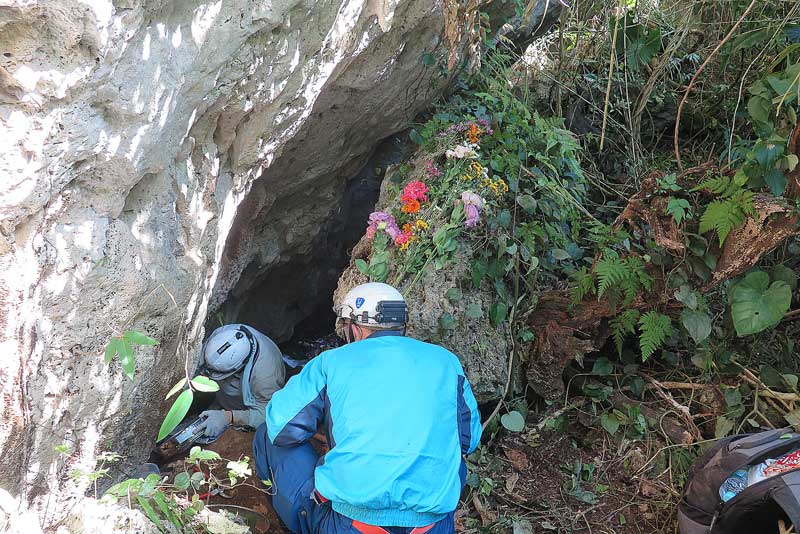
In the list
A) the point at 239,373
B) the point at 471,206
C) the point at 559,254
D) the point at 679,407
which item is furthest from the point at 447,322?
the point at 239,373

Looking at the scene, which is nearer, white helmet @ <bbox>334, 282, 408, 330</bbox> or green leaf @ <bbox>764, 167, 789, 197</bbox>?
green leaf @ <bbox>764, 167, 789, 197</bbox>

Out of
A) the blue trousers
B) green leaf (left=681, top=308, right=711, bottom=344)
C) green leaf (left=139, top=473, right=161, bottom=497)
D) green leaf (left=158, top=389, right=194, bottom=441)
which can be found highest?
green leaf (left=158, top=389, right=194, bottom=441)

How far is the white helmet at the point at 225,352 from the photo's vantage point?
13.3 ft

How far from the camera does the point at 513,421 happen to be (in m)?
3.53

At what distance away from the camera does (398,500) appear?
2.34 metres

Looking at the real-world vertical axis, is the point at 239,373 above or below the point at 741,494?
above

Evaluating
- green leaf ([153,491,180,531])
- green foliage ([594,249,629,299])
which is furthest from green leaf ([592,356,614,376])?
green leaf ([153,491,180,531])

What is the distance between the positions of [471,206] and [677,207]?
1.13 meters

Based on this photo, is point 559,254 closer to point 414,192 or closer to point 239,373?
point 414,192

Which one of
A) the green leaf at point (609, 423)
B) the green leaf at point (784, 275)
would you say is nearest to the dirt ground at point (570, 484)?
the green leaf at point (609, 423)

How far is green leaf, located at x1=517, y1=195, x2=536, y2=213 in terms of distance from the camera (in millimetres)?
3846

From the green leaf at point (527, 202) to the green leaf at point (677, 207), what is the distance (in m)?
1.06

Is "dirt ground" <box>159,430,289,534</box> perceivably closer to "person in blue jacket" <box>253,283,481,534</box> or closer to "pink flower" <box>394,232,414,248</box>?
"person in blue jacket" <box>253,283,481,534</box>

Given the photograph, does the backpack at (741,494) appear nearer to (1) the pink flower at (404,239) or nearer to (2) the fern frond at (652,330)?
(2) the fern frond at (652,330)
